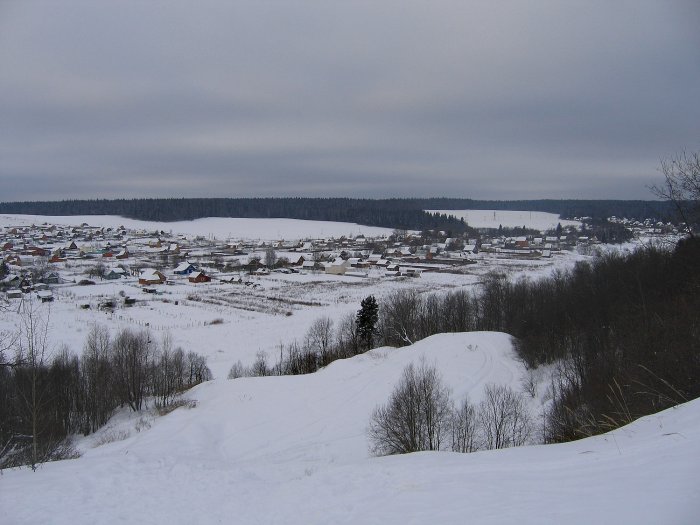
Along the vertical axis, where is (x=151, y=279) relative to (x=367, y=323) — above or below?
below

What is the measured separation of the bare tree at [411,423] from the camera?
47.8 ft

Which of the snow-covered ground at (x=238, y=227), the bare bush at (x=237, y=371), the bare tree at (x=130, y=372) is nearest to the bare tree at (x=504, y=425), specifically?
the bare bush at (x=237, y=371)

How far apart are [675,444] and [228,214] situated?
195 m

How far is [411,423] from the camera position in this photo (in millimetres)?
14625

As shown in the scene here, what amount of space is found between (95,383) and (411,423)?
17.6 m

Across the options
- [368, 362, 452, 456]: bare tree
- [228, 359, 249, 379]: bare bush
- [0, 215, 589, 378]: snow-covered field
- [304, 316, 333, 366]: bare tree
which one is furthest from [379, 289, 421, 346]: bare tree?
[368, 362, 452, 456]: bare tree

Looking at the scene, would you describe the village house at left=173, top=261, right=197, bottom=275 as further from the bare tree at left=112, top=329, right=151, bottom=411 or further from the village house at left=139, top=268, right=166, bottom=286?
the bare tree at left=112, top=329, right=151, bottom=411

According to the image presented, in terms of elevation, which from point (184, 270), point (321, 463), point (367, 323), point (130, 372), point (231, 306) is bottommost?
point (231, 306)

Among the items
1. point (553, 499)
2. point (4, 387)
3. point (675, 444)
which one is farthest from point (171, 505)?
point (4, 387)

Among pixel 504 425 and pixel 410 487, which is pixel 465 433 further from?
pixel 410 487

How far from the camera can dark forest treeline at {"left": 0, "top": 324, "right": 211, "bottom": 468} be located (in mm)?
19892

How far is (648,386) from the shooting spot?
1087 cm

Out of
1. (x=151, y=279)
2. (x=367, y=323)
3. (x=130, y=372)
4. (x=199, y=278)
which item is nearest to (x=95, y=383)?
(x=130, y=372)

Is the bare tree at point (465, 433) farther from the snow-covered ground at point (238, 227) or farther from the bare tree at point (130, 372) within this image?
the snow-covered ground at point (238, 227)
